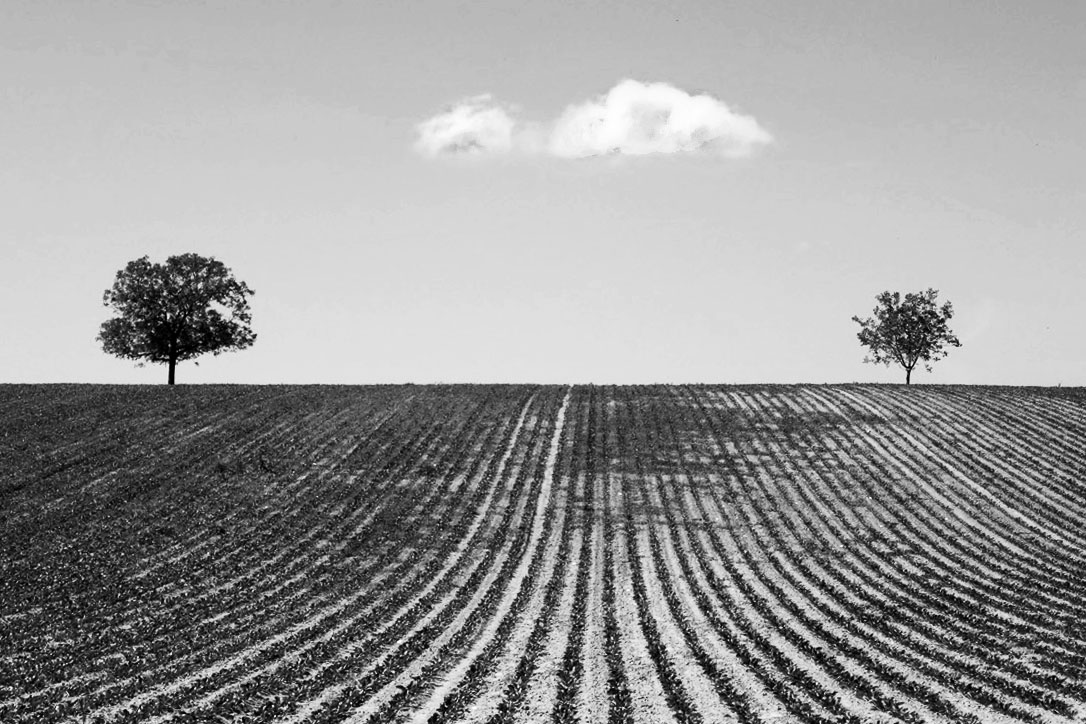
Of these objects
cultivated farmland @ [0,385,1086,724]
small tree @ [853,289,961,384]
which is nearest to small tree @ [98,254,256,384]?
cultivated farmland @ [0,385,1086,724]

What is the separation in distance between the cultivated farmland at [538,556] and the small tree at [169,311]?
14.3 metres

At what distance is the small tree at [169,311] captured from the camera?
219 ft

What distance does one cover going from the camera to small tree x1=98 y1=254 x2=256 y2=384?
66812 mm

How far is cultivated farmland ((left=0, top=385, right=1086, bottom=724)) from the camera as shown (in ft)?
55.6

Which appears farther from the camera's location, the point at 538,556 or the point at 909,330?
the point at 909,330

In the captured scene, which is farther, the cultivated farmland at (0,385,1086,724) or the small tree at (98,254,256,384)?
the small tree at (98,254,256,384)

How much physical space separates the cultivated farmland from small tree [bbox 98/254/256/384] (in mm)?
14277

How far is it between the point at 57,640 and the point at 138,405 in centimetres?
3109

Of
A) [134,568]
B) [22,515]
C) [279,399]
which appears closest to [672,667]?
[134,568]

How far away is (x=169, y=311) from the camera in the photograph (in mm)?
67375

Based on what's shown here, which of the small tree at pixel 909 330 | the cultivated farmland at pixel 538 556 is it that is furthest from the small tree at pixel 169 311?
the small tree at pixel 909 330

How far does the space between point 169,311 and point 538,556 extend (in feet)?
158

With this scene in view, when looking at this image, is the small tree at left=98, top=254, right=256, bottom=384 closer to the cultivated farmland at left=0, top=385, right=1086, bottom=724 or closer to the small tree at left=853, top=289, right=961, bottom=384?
the cultivated farmland at left=0, top=385, right=1086, bottom=724

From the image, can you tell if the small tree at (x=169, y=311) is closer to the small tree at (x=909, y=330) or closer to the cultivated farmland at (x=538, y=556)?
the cultivated farmland at (x=538, y=556)
